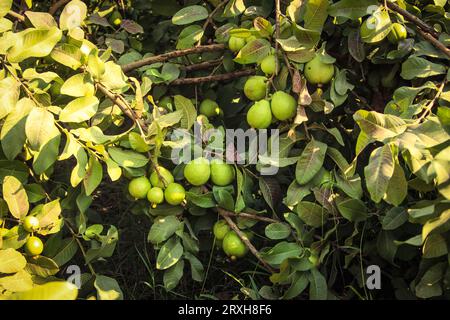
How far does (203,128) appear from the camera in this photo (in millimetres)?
1661

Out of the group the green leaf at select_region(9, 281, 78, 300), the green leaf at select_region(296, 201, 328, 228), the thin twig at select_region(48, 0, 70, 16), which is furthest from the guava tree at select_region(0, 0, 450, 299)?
the green leaf at select_region(9, 281, 78, 300)

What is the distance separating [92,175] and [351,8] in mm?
768

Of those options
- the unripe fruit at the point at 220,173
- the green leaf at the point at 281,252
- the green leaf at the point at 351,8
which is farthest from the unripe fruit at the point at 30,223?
the green leaf at the point at 351,8

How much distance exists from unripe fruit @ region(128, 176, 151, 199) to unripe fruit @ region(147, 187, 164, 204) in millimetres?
15

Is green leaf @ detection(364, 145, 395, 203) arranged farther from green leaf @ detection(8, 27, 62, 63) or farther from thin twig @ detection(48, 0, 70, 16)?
thin twig @ detection(48, 0, 70, 16)

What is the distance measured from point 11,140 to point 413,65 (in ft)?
3.31

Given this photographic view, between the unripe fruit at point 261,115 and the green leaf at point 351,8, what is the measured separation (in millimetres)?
285

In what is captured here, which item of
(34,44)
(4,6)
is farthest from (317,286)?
(4,6)

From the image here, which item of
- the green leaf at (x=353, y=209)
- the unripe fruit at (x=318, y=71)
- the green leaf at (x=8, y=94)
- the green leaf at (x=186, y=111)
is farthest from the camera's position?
the green leaf at (x=186, y=111)

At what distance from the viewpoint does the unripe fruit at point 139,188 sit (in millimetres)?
1550

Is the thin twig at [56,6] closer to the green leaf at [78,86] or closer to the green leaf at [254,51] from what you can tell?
Answer: the green leaf at [78,86]

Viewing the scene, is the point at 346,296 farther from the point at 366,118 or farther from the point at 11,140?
the point at 11,140

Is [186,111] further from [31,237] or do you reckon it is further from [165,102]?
[31,237]
